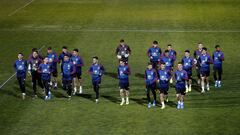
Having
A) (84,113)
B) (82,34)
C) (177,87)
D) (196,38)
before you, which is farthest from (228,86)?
(82,34)

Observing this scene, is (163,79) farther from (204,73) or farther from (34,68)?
(34,68)

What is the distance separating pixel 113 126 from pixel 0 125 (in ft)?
15.8

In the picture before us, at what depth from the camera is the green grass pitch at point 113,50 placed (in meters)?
23.4

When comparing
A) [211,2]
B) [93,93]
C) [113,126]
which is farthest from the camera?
[211,2]

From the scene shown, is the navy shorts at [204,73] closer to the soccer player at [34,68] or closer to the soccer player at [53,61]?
the soccer player at [53,61]

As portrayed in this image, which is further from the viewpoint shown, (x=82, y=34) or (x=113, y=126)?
(x=82, y=34)

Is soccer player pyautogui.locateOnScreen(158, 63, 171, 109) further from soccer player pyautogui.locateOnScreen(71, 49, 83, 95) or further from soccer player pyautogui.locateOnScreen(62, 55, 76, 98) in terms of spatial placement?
soccer player pyautogui.locateOnScreen(71, 49, 83, 95)

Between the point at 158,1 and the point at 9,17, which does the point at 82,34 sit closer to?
the point at 9,17

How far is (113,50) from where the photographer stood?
119 feet

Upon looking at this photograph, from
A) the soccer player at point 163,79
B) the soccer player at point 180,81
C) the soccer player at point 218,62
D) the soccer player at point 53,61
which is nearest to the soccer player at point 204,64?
the soccer player at point 218,62

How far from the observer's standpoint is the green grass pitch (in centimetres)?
2336

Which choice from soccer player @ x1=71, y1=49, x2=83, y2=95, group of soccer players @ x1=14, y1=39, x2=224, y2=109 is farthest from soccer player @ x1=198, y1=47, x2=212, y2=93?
soccer player @ x1=71, y1=49, x2=83, y2=95

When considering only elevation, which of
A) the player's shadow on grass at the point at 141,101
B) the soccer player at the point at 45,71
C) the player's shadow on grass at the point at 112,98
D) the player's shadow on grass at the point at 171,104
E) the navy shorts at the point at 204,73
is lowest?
the player's shadow on grass at the point at 171,104

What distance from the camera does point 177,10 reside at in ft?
155
